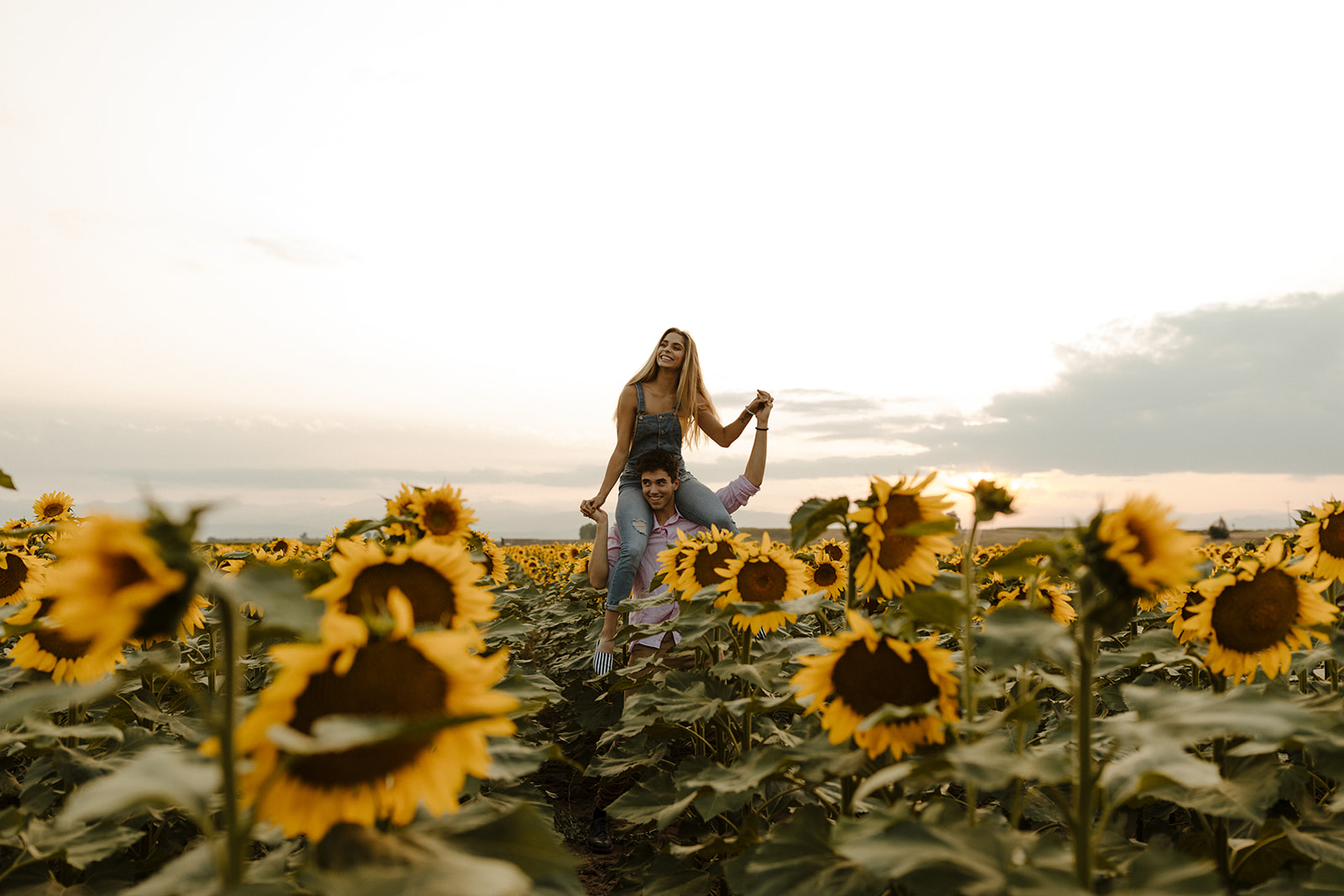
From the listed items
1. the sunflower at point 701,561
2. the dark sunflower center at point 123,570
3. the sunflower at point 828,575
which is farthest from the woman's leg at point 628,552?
the dark sunflower center at point 123,570

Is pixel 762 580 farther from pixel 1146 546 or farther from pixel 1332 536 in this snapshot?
pixel 1332 536

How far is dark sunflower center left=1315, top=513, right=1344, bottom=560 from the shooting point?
12.2 ft

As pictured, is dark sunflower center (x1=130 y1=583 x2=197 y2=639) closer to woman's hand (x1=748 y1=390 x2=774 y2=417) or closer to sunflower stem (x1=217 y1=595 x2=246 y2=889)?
sunflower stem (x1=217 y1=595 x2=246 y2=889)

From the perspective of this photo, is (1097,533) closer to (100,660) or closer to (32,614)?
(100,660)

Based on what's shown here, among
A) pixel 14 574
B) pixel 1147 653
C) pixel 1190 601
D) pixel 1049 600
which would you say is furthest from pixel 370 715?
pixel 1190 601

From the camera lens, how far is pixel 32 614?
9.64 feet

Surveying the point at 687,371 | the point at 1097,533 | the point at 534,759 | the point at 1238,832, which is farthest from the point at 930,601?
the point at 687,371

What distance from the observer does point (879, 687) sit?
2092 mm

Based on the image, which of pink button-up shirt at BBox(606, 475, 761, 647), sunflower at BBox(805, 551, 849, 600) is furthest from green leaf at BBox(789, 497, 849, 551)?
pink button-up shirt at BBox(606, 475, 761, 647)

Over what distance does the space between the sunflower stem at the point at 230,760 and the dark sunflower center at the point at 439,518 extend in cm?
194

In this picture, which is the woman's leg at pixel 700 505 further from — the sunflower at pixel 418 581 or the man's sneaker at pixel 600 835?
the sunflower at pixel 418 581

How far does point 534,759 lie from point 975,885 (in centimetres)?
106

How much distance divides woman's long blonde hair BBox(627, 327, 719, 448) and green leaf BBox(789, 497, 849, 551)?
5064mm

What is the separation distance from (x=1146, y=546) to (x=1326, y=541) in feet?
10.0
